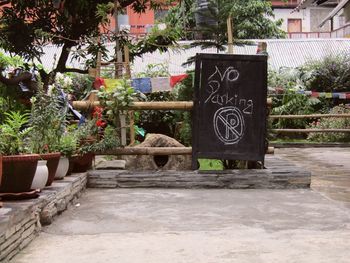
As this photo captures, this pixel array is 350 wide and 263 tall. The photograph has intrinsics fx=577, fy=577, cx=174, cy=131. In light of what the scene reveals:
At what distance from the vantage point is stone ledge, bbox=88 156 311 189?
695cm

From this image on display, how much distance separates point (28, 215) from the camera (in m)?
4.05

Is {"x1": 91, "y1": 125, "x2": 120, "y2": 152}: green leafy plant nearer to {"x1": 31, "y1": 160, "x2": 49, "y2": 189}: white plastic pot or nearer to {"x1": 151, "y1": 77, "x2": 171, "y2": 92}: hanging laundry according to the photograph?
{"x1": 31, "y1": 160, "x2": 49, "y2": 189}: white plastic pot

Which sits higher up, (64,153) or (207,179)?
(64,153)

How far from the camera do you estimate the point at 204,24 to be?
31.6 feet

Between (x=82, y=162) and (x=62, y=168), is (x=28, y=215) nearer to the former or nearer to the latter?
(x=62, y=168)

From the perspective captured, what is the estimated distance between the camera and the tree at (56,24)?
7.23 meters

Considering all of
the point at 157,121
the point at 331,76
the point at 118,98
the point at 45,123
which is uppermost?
Answer: the point at 331,76

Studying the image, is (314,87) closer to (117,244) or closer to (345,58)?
(345,58)

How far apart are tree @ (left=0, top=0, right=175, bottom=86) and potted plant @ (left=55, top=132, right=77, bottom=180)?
1.29m

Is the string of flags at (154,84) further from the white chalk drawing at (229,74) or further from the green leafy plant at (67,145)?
the green leafy plant at (67,145)

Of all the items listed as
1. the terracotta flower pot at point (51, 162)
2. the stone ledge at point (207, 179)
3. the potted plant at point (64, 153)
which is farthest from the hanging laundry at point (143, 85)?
the terracotta flower pot at point (51, 162)

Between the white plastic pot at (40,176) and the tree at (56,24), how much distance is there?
252cm

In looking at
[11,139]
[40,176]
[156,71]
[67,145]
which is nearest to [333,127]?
[156,71]

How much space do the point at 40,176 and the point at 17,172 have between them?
42 centimetres
